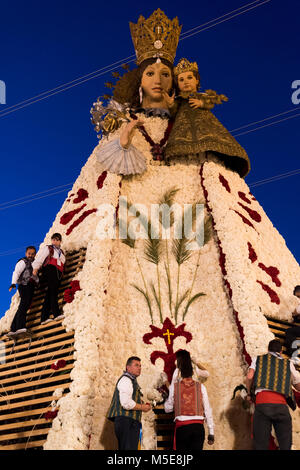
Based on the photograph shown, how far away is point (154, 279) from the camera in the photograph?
7.56m

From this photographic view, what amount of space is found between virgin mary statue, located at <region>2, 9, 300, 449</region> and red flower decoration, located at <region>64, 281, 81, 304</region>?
10 cm

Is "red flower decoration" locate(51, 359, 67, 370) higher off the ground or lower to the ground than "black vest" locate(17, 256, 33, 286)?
lower

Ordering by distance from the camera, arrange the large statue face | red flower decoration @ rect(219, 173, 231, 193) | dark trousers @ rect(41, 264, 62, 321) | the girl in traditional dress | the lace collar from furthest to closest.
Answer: the lace collar, the large statue face, the girl in traditional dress, red flower decoration @ rect(219, 173, 231, 193), dark trousers @ rect(41, 264, 62, 321)

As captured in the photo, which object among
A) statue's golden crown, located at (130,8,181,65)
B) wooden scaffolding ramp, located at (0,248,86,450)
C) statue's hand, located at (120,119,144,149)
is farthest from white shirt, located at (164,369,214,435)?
statue's golden crown, located at (130,8,181,65)

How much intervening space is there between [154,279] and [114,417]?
9.26ft

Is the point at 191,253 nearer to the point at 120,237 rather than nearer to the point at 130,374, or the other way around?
the point at 120,237

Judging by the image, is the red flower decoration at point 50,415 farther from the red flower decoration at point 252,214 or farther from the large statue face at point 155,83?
the large statue face at point 155,83

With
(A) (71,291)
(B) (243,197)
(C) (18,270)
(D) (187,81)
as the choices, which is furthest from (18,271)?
(D) (187,81)

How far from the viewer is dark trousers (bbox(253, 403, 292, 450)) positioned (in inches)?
189

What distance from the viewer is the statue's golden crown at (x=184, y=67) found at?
397 inches

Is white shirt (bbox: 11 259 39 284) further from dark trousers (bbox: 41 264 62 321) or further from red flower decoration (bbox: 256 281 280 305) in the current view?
red flower decoration (bbox: 256 281 280 305)

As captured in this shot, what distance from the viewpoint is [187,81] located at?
1007cm

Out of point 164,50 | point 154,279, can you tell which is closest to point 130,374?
point 154,279

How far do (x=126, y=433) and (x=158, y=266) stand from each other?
10.3ft
